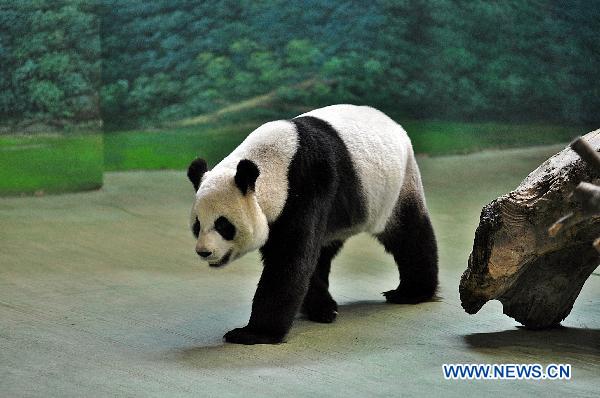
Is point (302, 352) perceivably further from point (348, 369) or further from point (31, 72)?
point (31, 72)

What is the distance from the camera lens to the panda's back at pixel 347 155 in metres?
5.55

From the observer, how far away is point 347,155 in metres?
6.05

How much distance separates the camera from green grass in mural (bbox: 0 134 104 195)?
34.9 feet

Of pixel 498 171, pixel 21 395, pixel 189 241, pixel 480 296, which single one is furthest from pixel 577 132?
pixel 21 395

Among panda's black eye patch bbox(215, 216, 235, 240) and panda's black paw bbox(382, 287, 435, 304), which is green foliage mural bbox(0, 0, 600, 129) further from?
panda's black eye patch bbox(215, 216, 235, 240)

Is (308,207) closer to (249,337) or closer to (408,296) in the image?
(249,337)

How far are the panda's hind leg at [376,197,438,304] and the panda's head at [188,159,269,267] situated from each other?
1.57 metres

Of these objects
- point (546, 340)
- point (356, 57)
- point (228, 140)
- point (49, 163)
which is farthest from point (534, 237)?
point (356, 57)

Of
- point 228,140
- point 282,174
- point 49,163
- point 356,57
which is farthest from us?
point 356,57

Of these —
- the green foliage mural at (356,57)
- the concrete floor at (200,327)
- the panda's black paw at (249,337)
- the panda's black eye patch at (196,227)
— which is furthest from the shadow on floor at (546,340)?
the green foliage mural at (356,57)

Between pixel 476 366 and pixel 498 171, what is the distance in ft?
24.8

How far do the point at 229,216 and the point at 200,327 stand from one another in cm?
103

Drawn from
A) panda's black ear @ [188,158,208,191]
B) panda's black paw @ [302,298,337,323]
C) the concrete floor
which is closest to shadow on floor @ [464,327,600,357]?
the concrete floor

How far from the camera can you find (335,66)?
13.8 metres
